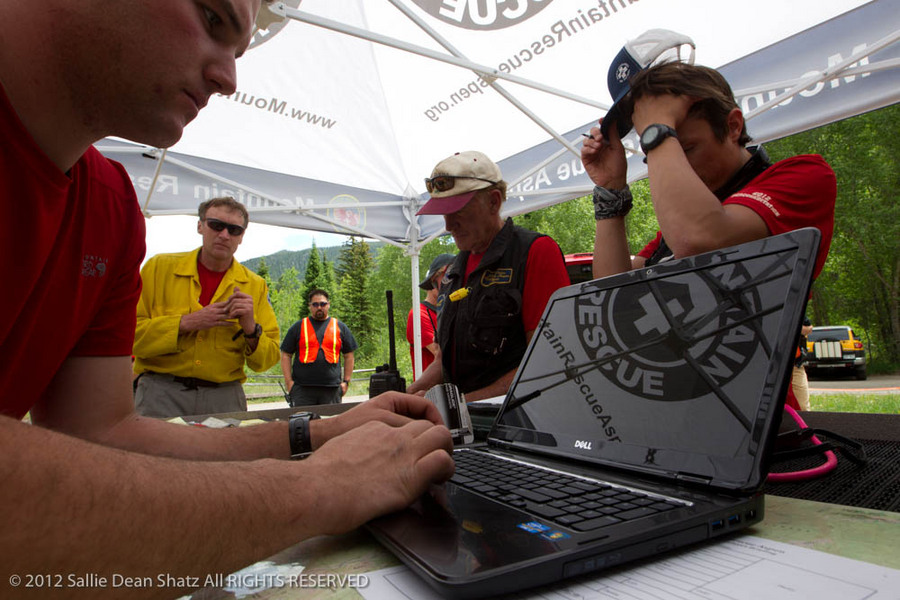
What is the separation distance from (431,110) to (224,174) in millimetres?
1915

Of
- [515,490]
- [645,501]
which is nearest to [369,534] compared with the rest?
[515,490]

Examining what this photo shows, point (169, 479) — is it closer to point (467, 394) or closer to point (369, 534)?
point (369, 534)

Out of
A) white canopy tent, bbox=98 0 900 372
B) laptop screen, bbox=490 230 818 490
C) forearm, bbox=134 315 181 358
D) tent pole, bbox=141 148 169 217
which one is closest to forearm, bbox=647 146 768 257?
laptop screen, bbox=490 230 818 490

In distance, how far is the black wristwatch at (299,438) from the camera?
3.13 feet

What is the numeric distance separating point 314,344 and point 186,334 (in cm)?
324

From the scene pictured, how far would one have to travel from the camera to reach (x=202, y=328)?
8.02 ft

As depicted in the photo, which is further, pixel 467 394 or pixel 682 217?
pixel 467 394

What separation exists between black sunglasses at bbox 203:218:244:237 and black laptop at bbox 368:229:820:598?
7.67ft

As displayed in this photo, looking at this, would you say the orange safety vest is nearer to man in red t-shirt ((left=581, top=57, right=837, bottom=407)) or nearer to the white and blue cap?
man in red t-shirt ((left=581, top=57, right=837, bottom=407))

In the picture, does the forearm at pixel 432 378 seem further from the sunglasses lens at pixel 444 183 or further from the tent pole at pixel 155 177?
the tent pole at pixel 155 177

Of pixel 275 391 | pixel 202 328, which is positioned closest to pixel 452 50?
pixel 202 328


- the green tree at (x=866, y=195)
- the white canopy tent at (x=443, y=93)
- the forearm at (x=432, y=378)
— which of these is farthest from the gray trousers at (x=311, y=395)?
the green tree at (x=866, y=195)

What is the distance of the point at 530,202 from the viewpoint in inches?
180

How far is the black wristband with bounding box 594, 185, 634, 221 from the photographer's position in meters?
1.61
